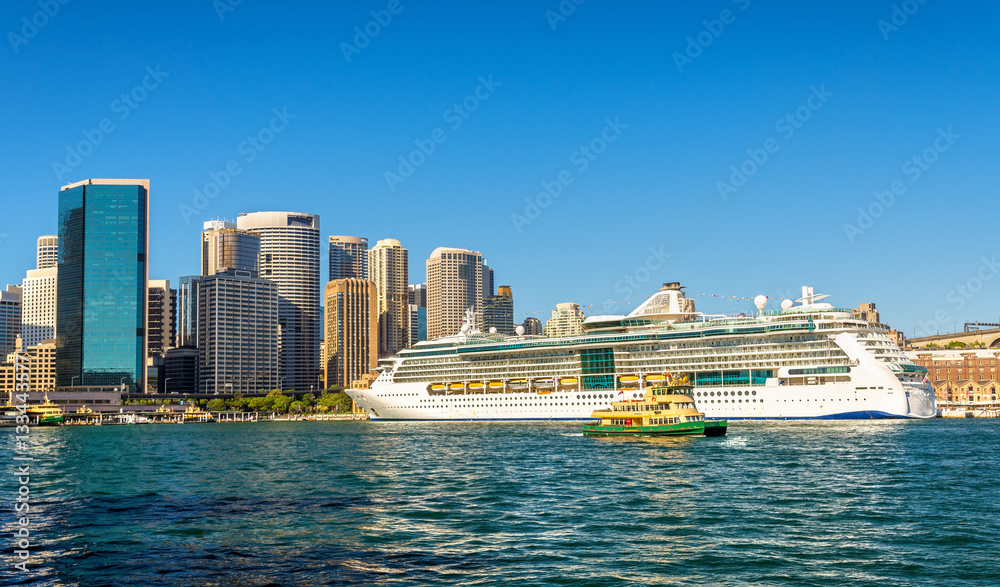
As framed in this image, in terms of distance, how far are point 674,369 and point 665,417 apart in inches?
1924

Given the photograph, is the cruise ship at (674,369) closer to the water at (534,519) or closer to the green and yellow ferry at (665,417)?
the green and yellow ferry at (665,417)

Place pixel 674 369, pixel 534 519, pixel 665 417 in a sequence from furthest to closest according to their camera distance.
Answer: pixel 674 369 < pixel 665 417 < pixel 534 519

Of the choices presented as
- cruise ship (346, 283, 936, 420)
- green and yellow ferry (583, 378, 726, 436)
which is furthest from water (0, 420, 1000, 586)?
cruise ship (346, 283, 936, 420)

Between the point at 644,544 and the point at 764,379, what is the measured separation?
316 feet

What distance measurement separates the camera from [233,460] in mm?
76000

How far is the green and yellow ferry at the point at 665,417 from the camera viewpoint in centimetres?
8569

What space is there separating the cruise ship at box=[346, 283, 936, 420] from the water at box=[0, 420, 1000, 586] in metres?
43.2

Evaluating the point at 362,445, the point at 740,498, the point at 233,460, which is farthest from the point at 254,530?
the point at 362,445

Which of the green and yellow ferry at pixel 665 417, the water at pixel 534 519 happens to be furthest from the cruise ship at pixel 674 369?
the water at pixel 534 519

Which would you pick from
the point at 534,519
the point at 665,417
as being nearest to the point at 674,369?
the point at 665,417

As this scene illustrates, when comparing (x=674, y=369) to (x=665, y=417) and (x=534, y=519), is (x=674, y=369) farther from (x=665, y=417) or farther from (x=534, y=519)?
(x=534, y=519)

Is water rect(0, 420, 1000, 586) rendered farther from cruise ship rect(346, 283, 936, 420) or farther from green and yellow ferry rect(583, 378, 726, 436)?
cruise ship rect(346, 283, 936, 420)

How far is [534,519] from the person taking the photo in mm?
39688

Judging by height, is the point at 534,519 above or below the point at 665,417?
below
